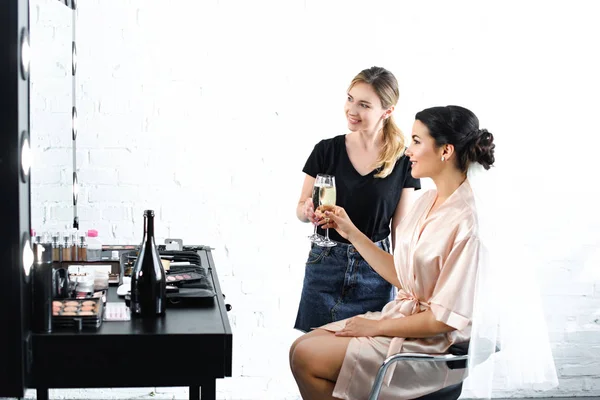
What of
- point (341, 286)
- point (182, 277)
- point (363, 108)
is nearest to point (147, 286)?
point (182, 277)

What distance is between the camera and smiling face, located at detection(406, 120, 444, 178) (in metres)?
2.54

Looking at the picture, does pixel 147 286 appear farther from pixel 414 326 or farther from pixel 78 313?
pixel 414 326

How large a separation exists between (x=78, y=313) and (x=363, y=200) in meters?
1.43

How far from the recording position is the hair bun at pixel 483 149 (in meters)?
2.45

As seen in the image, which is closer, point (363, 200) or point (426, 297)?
point (426, 297)

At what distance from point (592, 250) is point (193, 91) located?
1990 mm

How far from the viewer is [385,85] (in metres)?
3.10

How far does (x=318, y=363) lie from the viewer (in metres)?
2.49

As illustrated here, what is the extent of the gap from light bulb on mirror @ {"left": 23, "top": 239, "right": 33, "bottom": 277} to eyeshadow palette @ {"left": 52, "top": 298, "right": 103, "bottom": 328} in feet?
0.46

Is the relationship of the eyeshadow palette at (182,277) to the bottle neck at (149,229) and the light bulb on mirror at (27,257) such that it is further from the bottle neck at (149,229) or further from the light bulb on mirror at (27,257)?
the light bulb on mirror at (27,257)

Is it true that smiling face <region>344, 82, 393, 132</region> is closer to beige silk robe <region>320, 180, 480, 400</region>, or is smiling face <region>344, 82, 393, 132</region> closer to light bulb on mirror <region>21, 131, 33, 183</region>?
beige silk robe <region>320, 180, 480, 400</region>

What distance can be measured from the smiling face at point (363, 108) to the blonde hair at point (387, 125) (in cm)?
2

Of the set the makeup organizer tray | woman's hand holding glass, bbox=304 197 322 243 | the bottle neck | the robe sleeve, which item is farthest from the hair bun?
the makeup organizer tray

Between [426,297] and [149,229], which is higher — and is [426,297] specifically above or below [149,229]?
below
